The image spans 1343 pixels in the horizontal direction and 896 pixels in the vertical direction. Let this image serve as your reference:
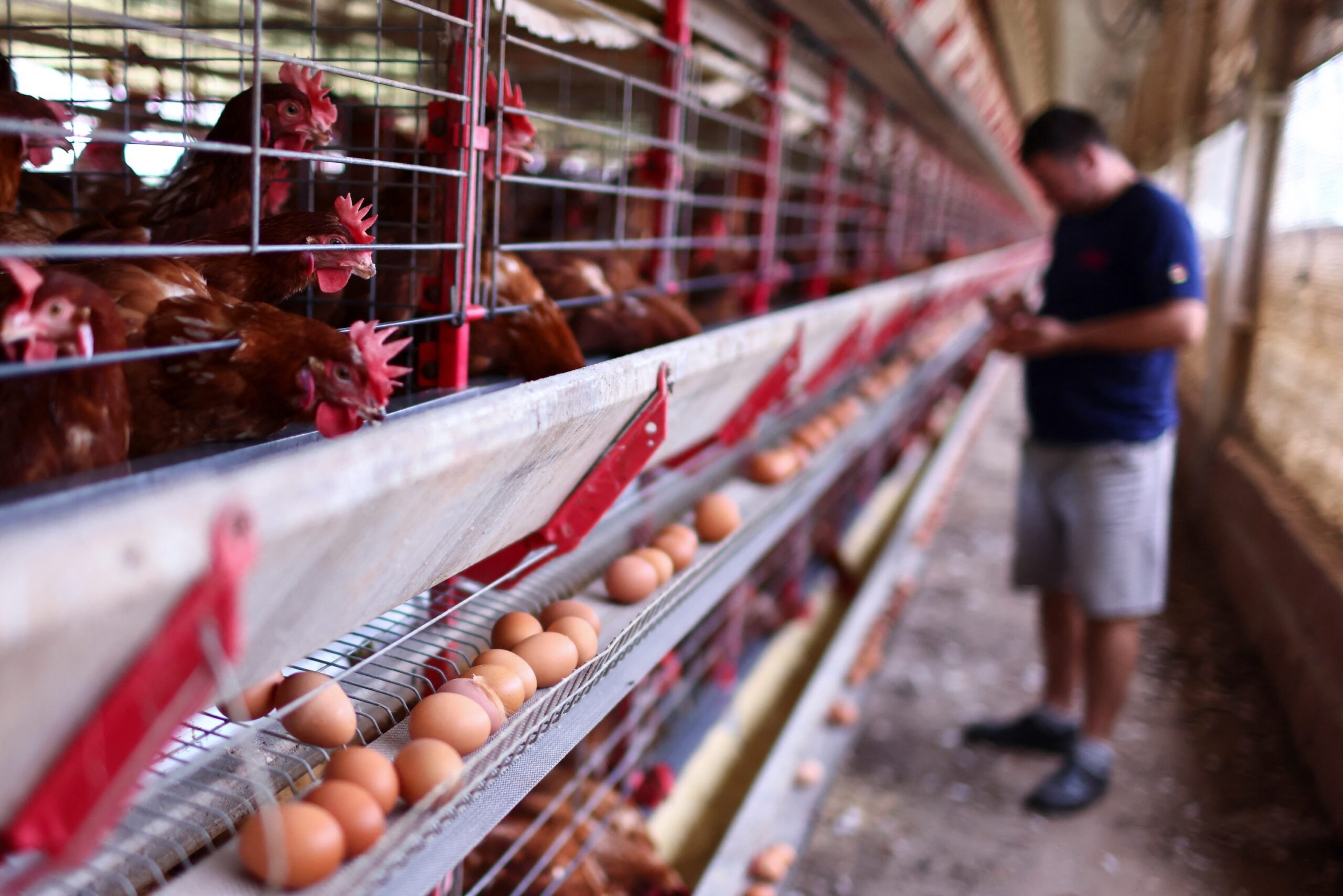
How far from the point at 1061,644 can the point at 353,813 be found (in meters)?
2.81

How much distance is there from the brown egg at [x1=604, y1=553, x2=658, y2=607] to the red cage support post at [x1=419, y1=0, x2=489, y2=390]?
40 centimetres

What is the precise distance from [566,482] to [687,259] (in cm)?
206

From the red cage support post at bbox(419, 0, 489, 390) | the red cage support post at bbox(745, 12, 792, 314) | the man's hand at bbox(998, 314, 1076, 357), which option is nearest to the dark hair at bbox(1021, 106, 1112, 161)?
the man's hand at bbox(998, 314, 1076, 357)

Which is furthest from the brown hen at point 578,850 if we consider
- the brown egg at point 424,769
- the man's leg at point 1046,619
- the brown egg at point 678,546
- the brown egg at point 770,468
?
the man's leg at point 1046,619

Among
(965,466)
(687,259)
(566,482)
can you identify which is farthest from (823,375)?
(965,466)

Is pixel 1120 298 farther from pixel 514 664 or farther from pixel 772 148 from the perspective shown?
pixel 514 664

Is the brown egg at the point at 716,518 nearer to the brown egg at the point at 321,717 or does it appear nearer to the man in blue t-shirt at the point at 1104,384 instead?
the brown egg at the point at 321,717

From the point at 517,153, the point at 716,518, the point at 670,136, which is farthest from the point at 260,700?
the point at 670,136

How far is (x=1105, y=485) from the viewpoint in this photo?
281cm

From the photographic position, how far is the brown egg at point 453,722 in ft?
3.51

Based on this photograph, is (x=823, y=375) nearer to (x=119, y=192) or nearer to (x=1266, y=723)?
(x=119, y=192)

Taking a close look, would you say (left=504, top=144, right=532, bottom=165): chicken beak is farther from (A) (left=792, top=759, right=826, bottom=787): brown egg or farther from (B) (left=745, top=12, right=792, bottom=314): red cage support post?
(A) (left=792, top=759, right=826, bottom=787): brown egg

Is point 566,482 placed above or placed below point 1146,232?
below

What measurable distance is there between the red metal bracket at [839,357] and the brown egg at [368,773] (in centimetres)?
200
